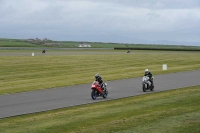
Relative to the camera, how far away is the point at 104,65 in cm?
5466

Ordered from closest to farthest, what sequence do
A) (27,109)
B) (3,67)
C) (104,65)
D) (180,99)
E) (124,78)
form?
(27,109), (180,99), (124,78), (3,67), (104,65)

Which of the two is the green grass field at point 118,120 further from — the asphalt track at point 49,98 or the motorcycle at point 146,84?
the motorcycle at point 146,84

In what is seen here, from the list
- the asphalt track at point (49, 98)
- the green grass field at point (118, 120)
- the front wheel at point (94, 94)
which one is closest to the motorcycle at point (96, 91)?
the front wheel at point (94, 94)

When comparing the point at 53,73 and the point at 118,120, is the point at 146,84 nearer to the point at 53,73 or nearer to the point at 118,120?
the point at 118,120

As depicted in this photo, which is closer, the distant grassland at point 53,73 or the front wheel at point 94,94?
the front wheel at point 94,94

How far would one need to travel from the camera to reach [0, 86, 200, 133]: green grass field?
13.3m

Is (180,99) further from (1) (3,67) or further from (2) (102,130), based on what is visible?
(1) (3,67)

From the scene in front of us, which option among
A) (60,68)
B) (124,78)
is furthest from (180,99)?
(60,68)

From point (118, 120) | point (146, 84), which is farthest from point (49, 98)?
point (118, 120)

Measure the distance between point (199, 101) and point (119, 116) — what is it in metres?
5.72

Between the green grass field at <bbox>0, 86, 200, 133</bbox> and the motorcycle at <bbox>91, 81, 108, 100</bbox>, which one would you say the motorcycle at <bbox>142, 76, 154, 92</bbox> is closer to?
the motorcycle at <bbox>91, 81, 108, 100</bbox>

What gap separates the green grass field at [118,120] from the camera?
1327cm

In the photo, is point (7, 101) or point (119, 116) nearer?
point (119, 116)

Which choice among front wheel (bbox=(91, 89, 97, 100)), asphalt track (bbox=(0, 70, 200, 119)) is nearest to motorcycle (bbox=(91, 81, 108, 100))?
front wheel (bbox=(91, 89, 97, 100))
